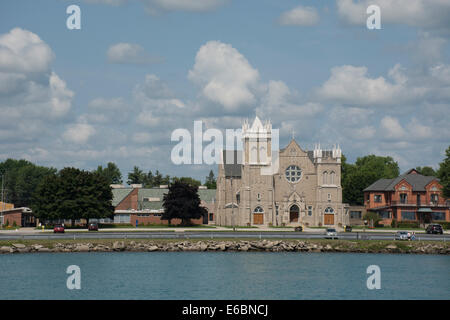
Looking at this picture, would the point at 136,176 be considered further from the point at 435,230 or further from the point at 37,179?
the point at 435,230

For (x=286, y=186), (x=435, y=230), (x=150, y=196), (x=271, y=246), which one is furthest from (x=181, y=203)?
(x=435, y=230)

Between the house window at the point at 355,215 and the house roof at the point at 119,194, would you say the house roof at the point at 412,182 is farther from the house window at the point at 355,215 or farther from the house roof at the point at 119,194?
the house roof at the point at 119,194

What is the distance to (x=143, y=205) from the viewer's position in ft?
398

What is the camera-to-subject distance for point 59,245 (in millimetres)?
65562

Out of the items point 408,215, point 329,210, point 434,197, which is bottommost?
point 408,215

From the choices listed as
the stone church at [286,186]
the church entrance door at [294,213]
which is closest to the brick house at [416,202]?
the stone church at [286,186]

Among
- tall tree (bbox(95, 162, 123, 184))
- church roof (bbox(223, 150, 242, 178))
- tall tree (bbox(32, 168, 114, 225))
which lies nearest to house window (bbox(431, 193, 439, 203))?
church roof (bbox(223, 150, 242, 178))

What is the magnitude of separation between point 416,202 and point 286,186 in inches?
900

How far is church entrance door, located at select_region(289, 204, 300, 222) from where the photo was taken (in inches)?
4318

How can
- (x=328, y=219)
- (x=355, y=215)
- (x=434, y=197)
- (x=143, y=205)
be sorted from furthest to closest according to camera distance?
1. (x=355, y=215)
2. (x=143, y=205)
3. (x=434, y=197)
4. (x=328, y=219)

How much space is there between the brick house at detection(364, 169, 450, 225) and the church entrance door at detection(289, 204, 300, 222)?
16.0 m

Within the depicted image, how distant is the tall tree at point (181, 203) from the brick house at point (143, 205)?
20.5 ft

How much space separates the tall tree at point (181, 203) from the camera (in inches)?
4065
